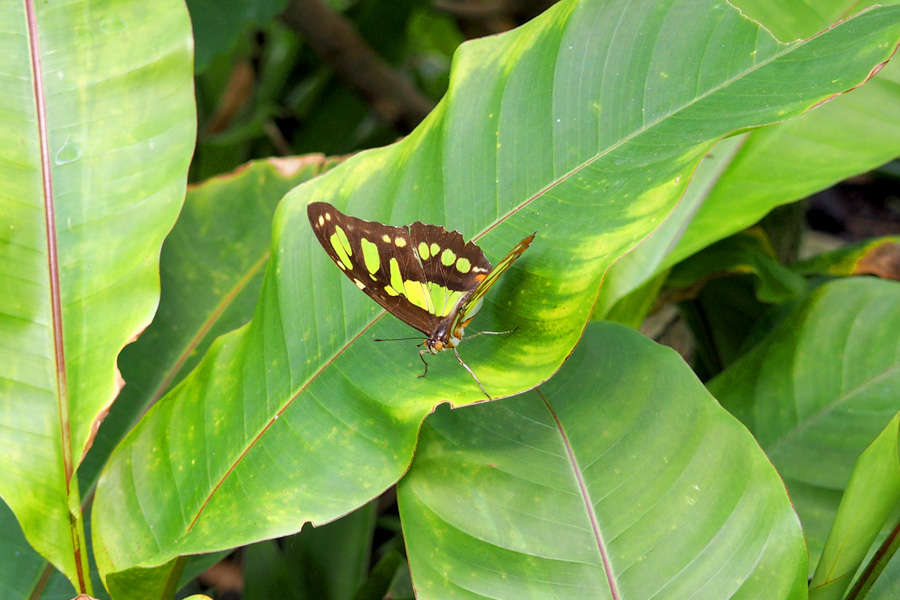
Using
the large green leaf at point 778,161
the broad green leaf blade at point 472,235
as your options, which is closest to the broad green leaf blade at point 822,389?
the large green leaf at point 778,161

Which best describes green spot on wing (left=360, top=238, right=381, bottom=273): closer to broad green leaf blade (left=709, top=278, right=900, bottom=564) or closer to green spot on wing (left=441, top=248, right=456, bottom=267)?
green spot on wing (left=441, top=248, right=456, bottom=267)

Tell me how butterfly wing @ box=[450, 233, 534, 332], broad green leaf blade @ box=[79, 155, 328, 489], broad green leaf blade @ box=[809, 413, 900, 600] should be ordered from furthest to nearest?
broad green leaf blade @ box=[79, 155, 328, 489] < butterfly wing @ box=[450, 233, 534, 332] < broad green leaf blade @ box=[809, 413, 900, 600]

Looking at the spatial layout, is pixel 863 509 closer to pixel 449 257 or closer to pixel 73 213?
pixel 449 257

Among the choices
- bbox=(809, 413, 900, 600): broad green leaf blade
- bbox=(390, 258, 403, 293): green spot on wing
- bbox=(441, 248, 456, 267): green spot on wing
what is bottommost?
bbox=(809, 413, 900, 600): broad green leaf blade

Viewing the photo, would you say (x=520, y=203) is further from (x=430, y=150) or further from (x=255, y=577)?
(x=255, y=577)

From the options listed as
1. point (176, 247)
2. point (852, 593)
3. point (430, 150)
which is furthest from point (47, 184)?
point (852, 593)

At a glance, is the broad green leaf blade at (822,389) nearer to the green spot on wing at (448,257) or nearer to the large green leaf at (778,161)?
the large green leaf at (778,161)

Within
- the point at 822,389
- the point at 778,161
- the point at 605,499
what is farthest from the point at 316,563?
the point at 778,161

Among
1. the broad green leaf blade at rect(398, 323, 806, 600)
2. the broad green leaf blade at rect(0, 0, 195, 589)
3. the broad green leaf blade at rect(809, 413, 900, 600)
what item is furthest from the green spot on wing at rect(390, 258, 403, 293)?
the broad green leaf blade at rect(809, 413, 900, 600)
